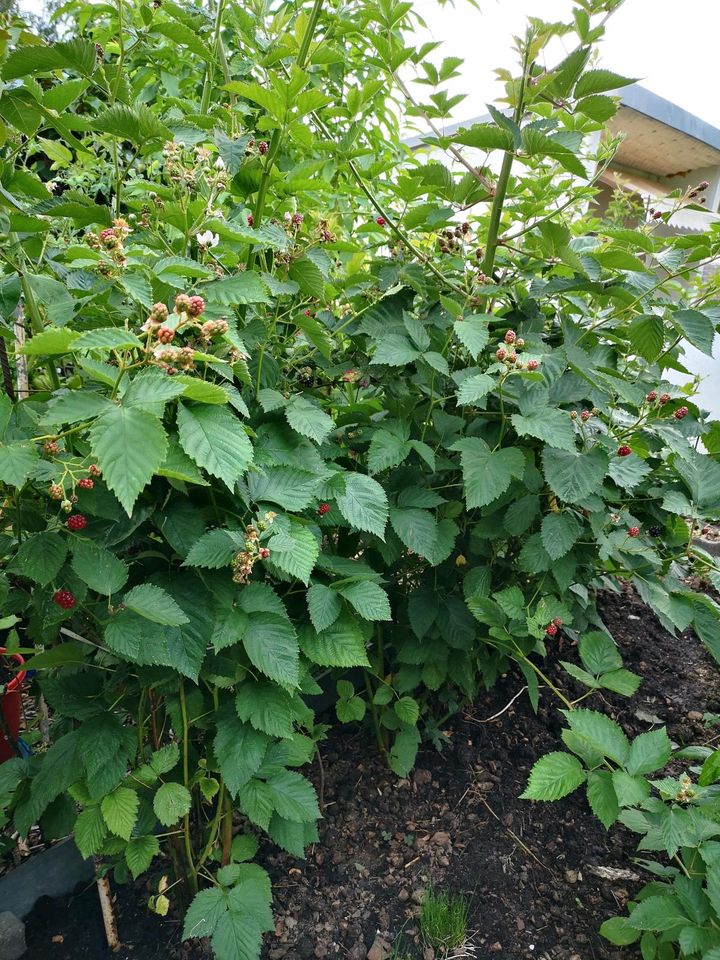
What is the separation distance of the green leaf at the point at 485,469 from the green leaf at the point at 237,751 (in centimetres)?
55

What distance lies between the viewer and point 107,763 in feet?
3.32

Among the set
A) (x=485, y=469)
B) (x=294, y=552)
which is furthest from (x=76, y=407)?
(x=485, y=469)

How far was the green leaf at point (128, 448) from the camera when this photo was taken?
2.02 feet

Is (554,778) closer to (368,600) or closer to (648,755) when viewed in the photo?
(648,755)

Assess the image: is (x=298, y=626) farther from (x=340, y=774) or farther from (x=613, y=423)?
(x=613, y=423)

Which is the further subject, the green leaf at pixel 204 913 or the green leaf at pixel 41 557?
the green leaf at pixel 204 913

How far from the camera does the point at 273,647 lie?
37.0 inches

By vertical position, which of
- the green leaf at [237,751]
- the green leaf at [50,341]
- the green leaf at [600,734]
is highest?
the green leaf at [50,341]

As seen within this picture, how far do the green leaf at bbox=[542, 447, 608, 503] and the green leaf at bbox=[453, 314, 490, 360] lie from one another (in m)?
0.27

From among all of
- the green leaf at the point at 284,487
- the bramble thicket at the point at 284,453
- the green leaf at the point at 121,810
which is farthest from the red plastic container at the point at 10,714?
the green leaf at the point at 284,487

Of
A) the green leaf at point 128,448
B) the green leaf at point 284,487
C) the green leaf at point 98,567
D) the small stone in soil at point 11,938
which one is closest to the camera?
the green leaf at point 128,448

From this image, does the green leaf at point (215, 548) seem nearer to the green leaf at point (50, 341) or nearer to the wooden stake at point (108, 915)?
the green leaf at point (50, 341)

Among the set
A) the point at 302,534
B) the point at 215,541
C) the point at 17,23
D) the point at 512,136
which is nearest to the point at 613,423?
the point at 512,136

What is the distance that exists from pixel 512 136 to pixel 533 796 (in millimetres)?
1157
